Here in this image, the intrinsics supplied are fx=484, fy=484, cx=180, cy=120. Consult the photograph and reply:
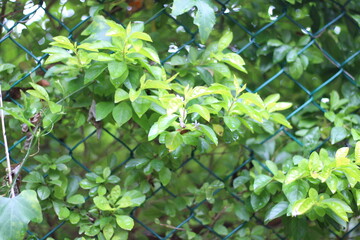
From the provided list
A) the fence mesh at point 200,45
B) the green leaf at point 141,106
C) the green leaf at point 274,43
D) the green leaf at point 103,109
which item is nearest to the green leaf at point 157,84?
the green leaf at point 141,106

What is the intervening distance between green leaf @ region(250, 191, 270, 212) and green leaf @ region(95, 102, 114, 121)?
1.63 ft

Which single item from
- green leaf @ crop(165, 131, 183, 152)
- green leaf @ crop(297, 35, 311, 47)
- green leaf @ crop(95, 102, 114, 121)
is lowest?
green leaf @ crop(297, 35, 311, 47)

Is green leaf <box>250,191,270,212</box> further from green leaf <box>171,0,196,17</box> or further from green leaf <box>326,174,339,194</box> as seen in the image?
green leaf <box>171,0,196,17</box>

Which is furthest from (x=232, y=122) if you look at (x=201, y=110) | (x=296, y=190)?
(x=296, y=190)

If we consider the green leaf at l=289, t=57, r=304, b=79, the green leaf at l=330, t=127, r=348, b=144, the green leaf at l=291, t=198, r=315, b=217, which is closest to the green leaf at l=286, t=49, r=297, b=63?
the green leaf at l=289, t=57, r=304, b=79

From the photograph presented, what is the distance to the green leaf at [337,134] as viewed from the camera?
4.72ft

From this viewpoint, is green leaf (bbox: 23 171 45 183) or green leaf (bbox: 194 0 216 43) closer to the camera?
green leaf (bbox: 194 0 216 43)

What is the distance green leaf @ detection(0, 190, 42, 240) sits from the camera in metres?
1.13

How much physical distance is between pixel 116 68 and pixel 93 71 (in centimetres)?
9

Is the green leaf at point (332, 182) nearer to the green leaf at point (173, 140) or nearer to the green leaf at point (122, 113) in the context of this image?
the green leaf at point (173, 140)

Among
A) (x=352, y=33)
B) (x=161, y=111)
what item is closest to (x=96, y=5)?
(x=161, y=111)

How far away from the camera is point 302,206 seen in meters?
1.21

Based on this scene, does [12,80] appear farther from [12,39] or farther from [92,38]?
[92,38]

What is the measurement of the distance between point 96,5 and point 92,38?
0.56 feet
